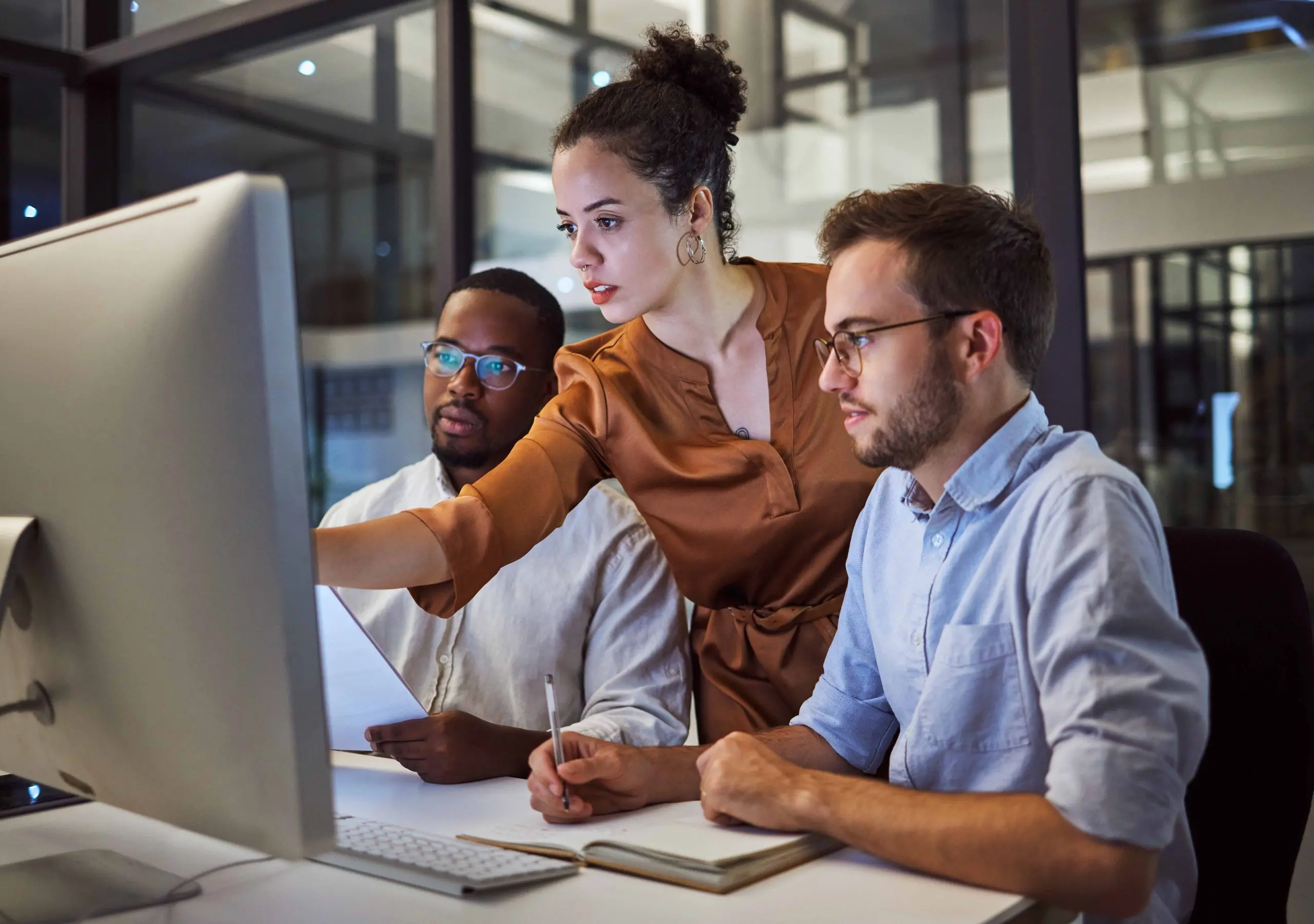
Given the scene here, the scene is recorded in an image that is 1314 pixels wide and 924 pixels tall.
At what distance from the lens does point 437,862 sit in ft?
3.56

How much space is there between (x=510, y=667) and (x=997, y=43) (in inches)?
79.7

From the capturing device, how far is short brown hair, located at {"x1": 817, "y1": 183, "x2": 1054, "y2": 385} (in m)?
1.33

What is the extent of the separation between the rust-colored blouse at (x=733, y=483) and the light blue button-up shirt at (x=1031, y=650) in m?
0.28

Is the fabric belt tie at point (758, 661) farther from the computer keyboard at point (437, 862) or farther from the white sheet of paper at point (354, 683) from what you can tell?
the computer keyboard at point (437, 862)

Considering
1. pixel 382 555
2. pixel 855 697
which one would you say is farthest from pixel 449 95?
pixel 855 697

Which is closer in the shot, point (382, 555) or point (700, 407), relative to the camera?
point (382, 555)

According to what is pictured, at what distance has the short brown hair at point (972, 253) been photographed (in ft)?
4.37

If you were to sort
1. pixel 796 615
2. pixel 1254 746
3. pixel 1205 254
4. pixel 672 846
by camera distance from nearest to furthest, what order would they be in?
pixel 672 846
pixel 1254 746
pixel 796 615
pixel 1205 254

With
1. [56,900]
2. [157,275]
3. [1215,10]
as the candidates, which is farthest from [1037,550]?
[1215,10]

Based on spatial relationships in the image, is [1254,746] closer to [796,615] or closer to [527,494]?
[796,615]

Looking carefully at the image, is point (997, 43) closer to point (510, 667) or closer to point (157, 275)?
point (510, 667)

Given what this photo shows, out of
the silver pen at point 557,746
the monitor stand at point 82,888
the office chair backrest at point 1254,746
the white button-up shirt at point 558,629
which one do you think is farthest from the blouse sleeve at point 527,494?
the office chair backrest at point 1254,746

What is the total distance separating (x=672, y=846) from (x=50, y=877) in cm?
Answer: 57

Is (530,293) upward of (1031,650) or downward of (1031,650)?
upward
